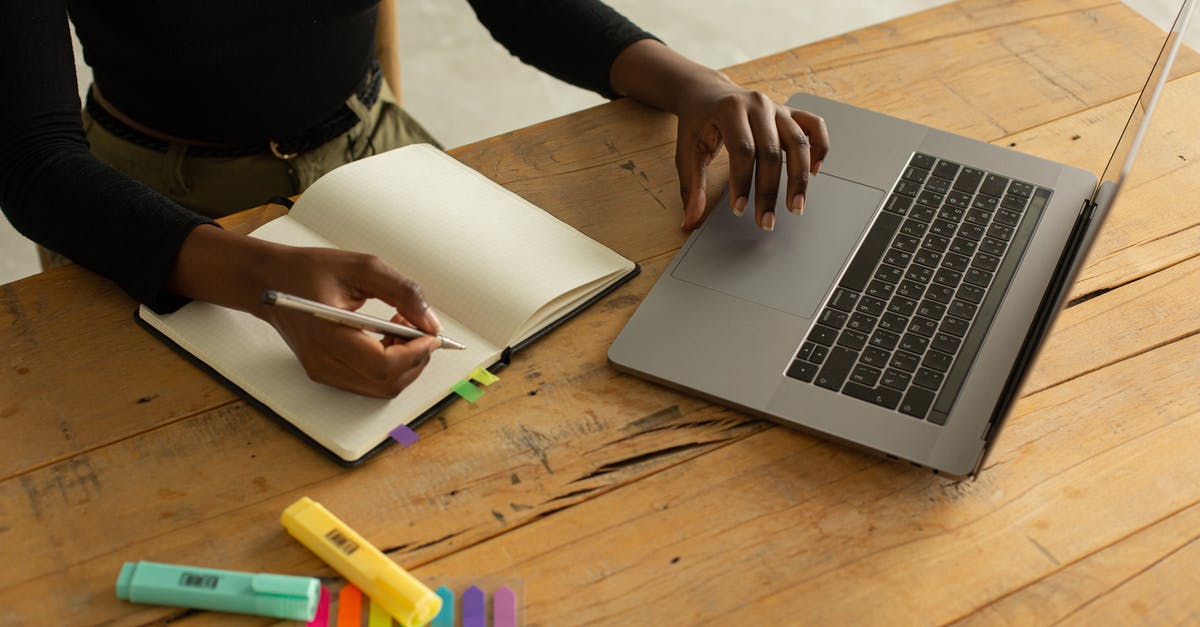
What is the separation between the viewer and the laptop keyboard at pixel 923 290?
85cm

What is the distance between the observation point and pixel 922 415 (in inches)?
32.4

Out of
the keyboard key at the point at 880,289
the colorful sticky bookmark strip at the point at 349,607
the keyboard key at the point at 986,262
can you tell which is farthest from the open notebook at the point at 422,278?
the keyboard key at the point at 986,262

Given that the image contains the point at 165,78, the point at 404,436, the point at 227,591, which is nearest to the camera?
the point at 227,591

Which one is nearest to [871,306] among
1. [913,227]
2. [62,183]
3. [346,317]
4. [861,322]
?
[861,322]

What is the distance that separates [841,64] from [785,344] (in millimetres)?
488

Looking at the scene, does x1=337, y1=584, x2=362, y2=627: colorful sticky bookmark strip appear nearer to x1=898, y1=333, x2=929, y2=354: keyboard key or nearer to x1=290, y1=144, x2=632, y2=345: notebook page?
x1=290, y1=144, x2=632, y2=345: notebook page

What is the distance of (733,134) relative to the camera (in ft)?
3.32

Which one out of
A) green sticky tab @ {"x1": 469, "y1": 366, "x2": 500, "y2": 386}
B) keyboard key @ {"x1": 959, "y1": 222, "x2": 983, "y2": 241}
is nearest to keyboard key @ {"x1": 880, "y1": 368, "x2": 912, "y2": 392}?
keyboard key @ {"x1": 959, "y1": 222, "x2": 983, "y2": 241}

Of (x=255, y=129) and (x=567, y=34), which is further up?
(x=567, y=34)

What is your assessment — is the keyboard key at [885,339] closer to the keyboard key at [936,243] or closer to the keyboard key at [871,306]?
the keyboard key at [871,306]

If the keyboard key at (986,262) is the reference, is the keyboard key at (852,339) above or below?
below

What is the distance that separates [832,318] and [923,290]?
94 mm

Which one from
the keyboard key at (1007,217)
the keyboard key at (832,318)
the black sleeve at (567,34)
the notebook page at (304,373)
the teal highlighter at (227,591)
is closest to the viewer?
the teal highlighter at (227,591)

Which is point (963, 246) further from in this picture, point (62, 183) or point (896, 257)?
point (62, 183)
